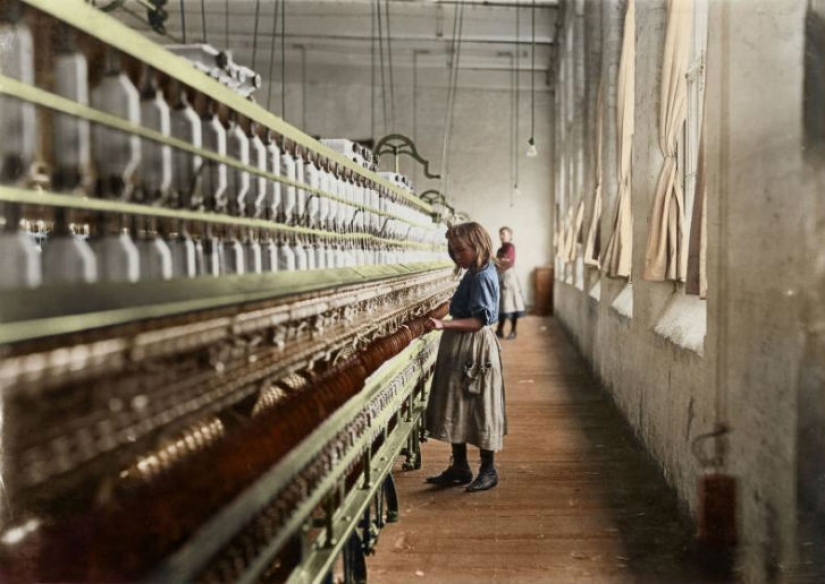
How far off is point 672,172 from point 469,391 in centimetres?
195

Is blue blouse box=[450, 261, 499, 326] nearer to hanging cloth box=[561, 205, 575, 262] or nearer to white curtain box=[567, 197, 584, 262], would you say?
white curtain box=[567, 197, 584, 262]

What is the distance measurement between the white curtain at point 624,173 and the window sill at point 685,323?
1.61 metres

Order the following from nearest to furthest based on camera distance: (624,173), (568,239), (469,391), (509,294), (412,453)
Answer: (469,391), (412,453), (624,173), (509,294), (568,239)

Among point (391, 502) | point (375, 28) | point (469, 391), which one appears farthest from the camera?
point (375, 28)

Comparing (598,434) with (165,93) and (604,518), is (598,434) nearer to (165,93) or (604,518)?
(604,518)

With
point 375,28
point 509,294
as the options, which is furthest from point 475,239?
point 375,28

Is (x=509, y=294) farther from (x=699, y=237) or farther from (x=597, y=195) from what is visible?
(x=699, y=237)

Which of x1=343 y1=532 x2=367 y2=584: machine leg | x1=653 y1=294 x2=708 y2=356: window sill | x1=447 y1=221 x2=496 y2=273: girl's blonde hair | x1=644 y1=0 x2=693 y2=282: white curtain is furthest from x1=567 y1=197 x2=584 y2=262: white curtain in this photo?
x1=343 y1=532 x2=367 y2=584: machine leg

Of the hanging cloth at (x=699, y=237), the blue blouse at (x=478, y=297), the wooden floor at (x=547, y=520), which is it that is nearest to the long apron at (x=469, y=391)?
the blue blouse at (x=478, y=297)

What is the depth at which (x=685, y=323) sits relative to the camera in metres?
3.87

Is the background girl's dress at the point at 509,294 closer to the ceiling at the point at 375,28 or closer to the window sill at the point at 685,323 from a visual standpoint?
the ceiling at the point at 375,28

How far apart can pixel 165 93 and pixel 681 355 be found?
9.75 feet

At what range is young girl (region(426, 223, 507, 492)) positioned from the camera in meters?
3.84

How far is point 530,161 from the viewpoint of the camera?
17.2m
